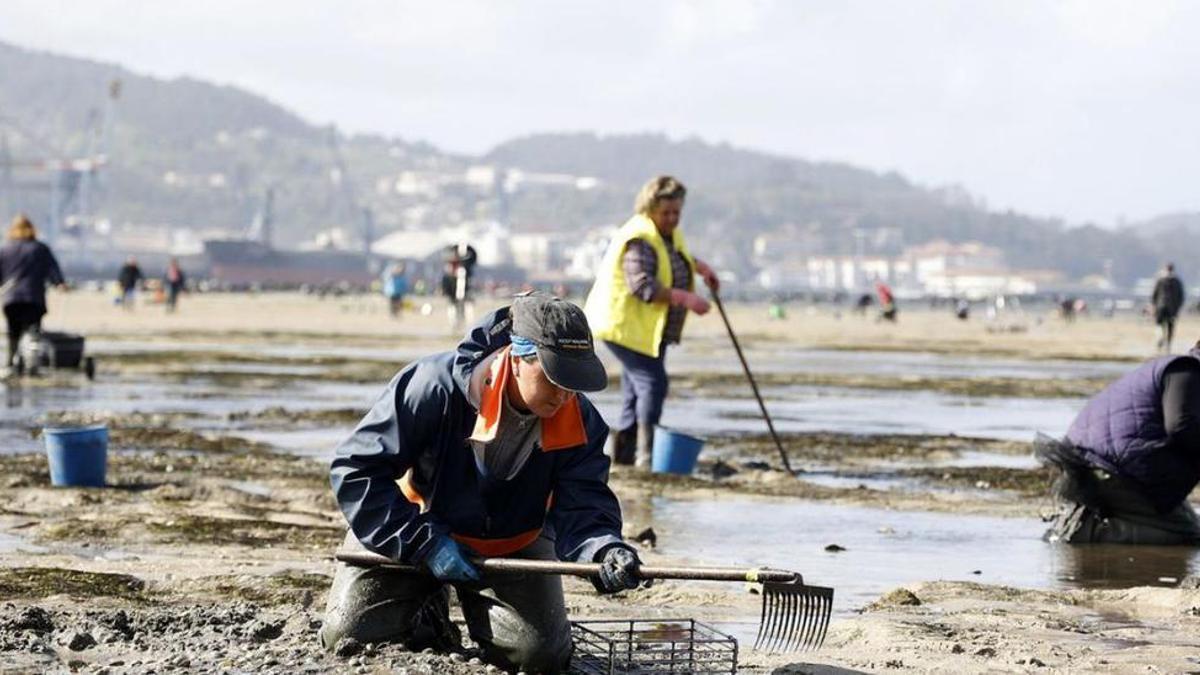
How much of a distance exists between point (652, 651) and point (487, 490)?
0.74 metres

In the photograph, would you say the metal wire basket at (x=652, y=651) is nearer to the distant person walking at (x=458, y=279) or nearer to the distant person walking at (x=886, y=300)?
the distant person walking at (x=458, y=279)

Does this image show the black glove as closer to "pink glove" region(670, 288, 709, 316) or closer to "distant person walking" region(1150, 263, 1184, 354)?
"pink glove" region(670, 288, 709, 316)

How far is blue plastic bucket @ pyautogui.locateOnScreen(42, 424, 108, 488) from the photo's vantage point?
10.7 m

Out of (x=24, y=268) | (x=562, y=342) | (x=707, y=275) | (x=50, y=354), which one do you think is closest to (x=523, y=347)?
(x=562, y=342)

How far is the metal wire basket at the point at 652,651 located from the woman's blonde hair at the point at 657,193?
18.2 feet

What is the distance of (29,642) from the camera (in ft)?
20.4

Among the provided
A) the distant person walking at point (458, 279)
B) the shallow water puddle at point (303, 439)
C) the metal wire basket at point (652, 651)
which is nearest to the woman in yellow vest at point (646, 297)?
the shallow water puddle at point (303, 439)

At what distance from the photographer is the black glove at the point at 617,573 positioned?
5.79 metres

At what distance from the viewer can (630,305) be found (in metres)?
12.4

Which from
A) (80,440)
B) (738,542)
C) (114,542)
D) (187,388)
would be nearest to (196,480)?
(80,440)

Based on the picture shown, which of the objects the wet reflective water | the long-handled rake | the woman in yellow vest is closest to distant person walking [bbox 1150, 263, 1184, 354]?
the woman in yellow vest

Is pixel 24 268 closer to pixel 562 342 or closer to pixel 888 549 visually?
pixel 888 549

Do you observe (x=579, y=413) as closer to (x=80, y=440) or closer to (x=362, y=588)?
(x=362, y=588)

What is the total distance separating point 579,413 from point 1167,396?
429cm
